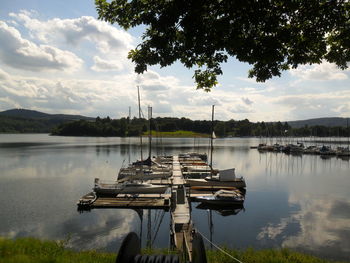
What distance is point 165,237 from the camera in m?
22.1

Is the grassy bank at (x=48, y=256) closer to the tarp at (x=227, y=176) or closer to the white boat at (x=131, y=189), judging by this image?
the white boat at (x=131, y=189)

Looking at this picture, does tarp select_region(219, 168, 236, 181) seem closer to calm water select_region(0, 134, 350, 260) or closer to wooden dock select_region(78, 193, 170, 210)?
calm water select_region(0, 134, 350, 260)

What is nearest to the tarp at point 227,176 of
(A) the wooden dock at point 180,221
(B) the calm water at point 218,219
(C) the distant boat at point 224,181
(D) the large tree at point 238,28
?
(C) the distant boat at point 224,181

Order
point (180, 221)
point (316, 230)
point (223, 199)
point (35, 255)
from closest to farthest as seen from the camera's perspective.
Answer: point (35, 255) < point (180, 221) < point (316, 230) < point (223, 199)

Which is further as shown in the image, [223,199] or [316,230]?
[223,199]

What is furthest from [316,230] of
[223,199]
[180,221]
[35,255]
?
[35,255]

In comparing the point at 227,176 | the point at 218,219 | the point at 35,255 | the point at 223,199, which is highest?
the point at 35,255

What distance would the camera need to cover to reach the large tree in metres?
6.93

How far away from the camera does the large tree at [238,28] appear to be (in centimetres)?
693

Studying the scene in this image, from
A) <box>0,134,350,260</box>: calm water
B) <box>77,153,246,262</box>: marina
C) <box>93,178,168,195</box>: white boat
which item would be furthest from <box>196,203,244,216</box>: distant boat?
<box>93,178,168,195</box>: white boat

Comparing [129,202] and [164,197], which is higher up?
[164,197]

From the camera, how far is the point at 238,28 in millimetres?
7293

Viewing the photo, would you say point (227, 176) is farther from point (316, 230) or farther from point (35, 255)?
point (35, 255)

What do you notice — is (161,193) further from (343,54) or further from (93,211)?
(343,54)
